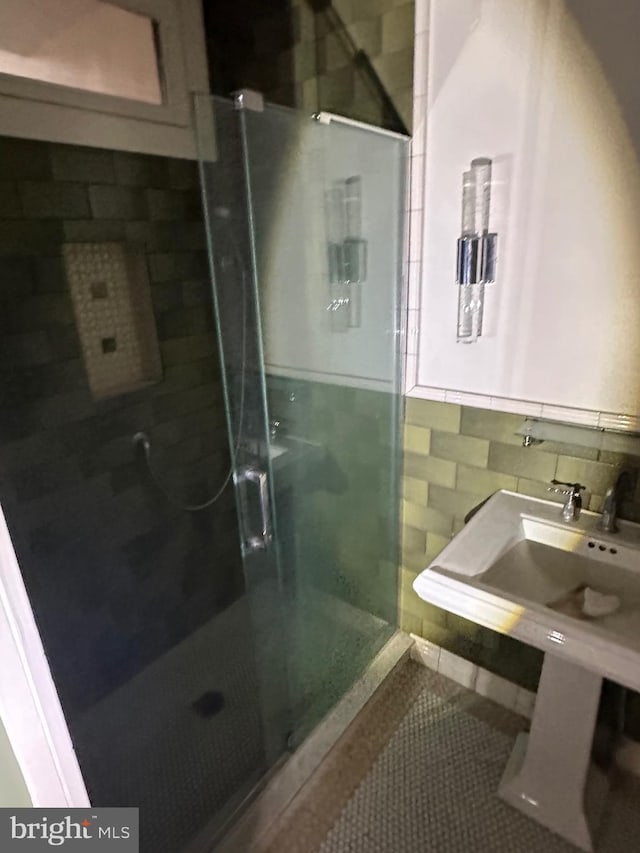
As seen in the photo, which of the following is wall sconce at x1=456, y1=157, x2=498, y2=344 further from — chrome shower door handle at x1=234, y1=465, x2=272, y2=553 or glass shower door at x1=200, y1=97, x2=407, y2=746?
chrome shower door handle at x1=234, y1=465, x2=272, y2=553

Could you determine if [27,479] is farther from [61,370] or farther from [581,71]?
[581,71]

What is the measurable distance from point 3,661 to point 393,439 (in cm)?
124

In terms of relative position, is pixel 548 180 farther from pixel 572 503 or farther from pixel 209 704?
pixel 209 704

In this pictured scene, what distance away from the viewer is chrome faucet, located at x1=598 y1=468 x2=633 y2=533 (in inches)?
49.8

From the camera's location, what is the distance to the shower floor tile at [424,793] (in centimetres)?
136

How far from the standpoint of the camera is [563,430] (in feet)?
4.40

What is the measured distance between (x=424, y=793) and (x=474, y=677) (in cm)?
42

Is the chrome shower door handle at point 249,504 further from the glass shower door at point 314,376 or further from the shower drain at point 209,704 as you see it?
the shower drain at point 209,704

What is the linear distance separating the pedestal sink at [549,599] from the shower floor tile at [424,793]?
63 mm

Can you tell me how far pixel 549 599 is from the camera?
123 centimetres

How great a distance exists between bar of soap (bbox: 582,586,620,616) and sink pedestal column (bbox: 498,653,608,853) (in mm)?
192

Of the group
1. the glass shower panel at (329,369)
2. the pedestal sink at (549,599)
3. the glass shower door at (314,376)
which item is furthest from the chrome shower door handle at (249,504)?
the pedestal sink at (549,599)
